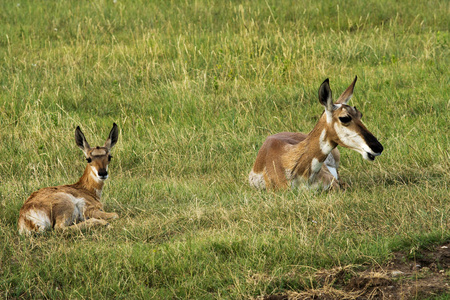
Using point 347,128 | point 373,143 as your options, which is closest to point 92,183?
point 347,128

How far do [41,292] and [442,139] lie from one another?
5667 millimetres

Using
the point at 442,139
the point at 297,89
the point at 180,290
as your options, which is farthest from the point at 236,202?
the point at 297,89

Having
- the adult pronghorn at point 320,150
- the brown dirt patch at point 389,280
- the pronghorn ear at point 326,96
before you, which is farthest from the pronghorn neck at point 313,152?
the brown dirt patch at point 389,280

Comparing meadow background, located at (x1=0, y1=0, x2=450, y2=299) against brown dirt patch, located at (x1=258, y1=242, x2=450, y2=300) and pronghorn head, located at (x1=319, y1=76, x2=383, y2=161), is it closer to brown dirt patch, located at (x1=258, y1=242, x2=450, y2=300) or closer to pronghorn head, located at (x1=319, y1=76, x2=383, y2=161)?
brown dirt patch, located at (x1=258, y1=242, x2=450, y2=300)

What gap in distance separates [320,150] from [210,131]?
2.51 metres

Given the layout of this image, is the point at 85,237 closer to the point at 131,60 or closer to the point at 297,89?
the point at 297,89

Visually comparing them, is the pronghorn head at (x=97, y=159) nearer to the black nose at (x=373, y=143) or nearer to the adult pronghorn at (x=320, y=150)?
the adult pronghorn at (x=320, y=150)

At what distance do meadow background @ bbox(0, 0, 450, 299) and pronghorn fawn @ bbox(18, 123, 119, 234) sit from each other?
200 mm

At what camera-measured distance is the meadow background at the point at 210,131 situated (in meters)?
5.00

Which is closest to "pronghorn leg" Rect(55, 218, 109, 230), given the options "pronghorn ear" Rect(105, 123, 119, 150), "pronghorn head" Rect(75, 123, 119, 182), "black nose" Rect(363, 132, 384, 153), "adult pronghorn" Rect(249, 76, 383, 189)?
"pronghorn head" Rect(75, 123, 119, 182)

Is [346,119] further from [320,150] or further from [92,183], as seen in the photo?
[92,183]

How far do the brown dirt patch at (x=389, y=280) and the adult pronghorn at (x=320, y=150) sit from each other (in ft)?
5.76

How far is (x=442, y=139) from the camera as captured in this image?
8.11 meters

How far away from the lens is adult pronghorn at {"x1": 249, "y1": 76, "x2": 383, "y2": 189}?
259 inches
